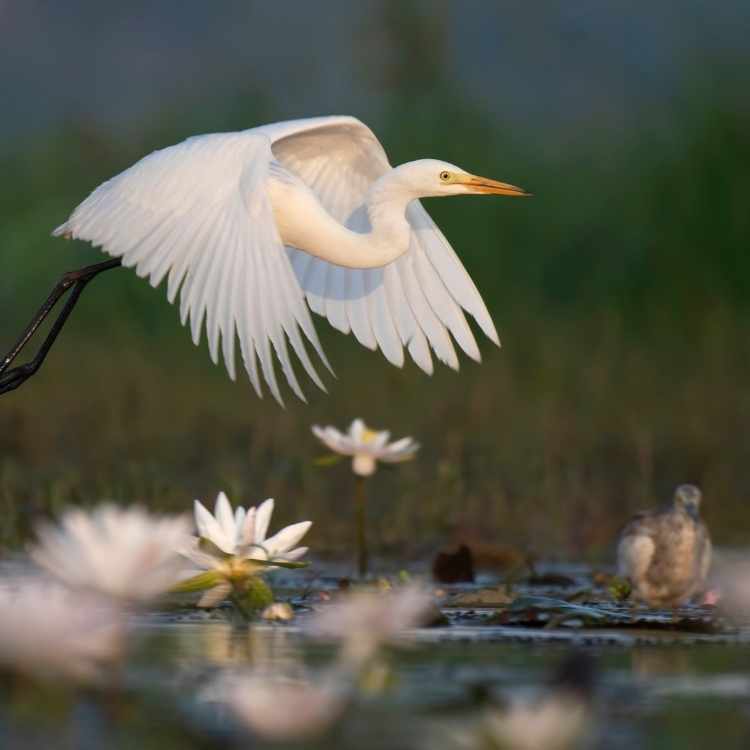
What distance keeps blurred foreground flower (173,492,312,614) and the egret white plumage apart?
333mm

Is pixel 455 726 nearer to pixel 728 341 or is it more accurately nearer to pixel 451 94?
pixel 728 341

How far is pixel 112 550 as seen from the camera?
2811 millimetres

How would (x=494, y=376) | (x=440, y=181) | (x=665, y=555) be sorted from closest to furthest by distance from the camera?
(x=665, y=555) < (x=440, y=181) < (x=494, y=376)

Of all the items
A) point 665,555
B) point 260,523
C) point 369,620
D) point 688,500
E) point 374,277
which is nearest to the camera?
point 369,620

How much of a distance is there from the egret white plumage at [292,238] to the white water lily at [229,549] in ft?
1.08

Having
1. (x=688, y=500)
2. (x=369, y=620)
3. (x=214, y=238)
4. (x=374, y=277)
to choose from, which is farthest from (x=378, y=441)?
(x=369, y=620)

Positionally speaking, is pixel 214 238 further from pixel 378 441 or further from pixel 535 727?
pixel 535 727

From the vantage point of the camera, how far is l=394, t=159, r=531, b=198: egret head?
5.39 meters

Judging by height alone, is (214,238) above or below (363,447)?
above

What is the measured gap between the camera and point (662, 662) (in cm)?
342

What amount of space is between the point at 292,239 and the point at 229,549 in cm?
172

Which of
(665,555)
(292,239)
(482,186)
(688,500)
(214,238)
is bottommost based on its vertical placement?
(665,555)

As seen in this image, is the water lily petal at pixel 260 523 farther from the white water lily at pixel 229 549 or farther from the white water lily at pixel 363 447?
the white water lily at pixel 363 447

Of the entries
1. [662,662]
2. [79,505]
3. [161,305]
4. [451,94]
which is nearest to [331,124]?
[79,505]
